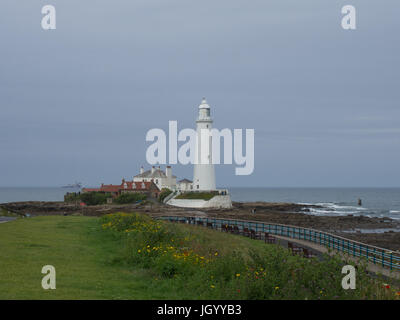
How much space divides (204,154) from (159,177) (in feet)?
89.0

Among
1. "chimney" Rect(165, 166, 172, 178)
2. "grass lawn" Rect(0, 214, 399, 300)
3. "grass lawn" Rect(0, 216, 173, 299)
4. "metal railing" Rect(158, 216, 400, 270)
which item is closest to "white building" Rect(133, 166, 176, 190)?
"chimney" Rect(165, 166, 172, 178)

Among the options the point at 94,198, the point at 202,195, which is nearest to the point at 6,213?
the point at 202,195

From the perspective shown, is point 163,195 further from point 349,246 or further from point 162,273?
point 162,273

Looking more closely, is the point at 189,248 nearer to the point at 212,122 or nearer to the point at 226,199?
the point at 212,122

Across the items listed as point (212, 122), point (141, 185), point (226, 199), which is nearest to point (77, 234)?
point (212, 122)

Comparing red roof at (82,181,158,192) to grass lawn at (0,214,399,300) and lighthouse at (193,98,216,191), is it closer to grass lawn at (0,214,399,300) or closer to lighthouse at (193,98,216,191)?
lighthouse at (193,98,216,191)

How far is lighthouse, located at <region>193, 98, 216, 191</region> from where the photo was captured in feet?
226

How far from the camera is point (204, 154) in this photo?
70.6 meters

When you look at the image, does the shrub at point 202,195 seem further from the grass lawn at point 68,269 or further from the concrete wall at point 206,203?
the grass lawn at point 68,269

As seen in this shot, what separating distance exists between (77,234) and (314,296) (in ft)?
51.3

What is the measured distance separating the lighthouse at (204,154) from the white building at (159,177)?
22145 mm

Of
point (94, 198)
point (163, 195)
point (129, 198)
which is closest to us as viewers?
point (129, 198)

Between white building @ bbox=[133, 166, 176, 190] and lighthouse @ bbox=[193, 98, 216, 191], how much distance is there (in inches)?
872
